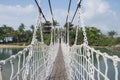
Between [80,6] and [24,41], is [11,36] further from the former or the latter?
[80,6]

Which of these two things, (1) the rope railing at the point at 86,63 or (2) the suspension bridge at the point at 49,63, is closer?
(1) the rope railing at the point at 86,63

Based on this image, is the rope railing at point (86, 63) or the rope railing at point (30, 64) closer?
the rope railing at point (86, 63)

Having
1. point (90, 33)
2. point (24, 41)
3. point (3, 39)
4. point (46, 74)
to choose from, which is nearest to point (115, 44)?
point (90, 33)

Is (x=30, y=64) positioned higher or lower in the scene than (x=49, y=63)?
higher

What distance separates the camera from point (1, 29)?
5703cm

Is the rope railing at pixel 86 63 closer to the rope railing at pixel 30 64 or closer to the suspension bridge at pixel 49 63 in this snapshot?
the suspension bridge at pixel 49 63

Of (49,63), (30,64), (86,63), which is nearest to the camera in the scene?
(30,64)

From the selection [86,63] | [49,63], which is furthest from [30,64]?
[49,63]

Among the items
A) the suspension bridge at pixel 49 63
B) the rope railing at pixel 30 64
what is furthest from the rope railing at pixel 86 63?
the rope railing at pixel 30 64

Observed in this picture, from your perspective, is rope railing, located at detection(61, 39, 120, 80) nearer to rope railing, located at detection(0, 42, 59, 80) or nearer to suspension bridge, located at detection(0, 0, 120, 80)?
suspension bridge, located at detection(0, 0, 120, 80)

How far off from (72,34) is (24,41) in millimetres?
21959

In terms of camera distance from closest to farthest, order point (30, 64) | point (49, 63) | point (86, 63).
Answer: point (30, 64) → point (86, 63) → point (49, 63)

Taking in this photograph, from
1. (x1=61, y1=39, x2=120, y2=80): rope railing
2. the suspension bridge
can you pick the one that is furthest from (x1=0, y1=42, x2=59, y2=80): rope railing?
(x1=61, y1=39, x2=120, y2=80): rope railing

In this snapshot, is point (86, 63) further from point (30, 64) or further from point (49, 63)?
point (49, 63)
